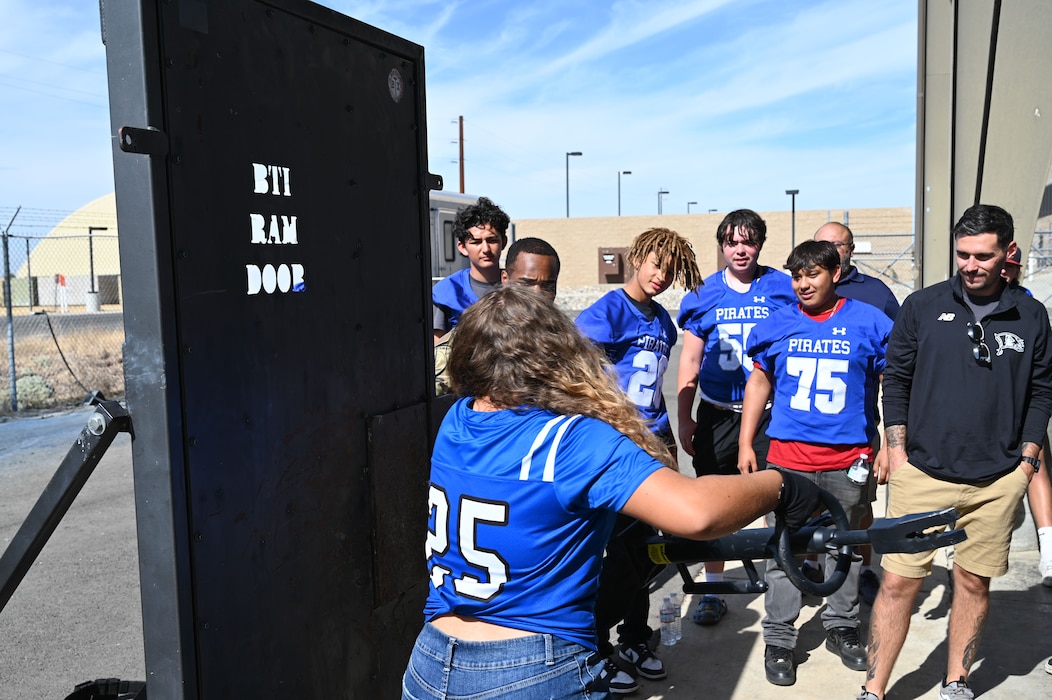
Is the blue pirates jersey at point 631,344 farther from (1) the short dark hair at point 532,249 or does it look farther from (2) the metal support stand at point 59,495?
(2) the metal support stand at point 59,495

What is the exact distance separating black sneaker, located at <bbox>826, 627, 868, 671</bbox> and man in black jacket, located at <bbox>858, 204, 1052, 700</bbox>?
0.43 metres

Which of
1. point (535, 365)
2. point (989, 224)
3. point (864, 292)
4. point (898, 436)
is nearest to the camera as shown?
point (535, 365)

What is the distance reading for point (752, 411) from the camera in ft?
14.6

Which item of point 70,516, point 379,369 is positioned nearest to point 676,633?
point 379,369

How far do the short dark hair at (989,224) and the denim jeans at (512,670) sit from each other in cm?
250

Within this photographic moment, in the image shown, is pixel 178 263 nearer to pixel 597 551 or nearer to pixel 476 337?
pixel 476 337

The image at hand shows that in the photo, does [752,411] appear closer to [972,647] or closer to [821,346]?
[821,346]

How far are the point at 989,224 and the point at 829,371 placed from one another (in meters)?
1.01

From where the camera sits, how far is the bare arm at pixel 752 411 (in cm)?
441

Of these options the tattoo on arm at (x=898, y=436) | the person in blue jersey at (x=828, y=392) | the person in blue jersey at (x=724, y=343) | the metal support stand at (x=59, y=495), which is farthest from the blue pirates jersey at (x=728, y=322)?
the metal support stand at (x=59, y=495)

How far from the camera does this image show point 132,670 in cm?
414

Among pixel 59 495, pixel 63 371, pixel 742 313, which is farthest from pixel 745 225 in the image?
pixel 63 371

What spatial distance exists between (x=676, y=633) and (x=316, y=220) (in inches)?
119

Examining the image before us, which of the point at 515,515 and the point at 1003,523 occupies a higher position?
the point at 515,515
